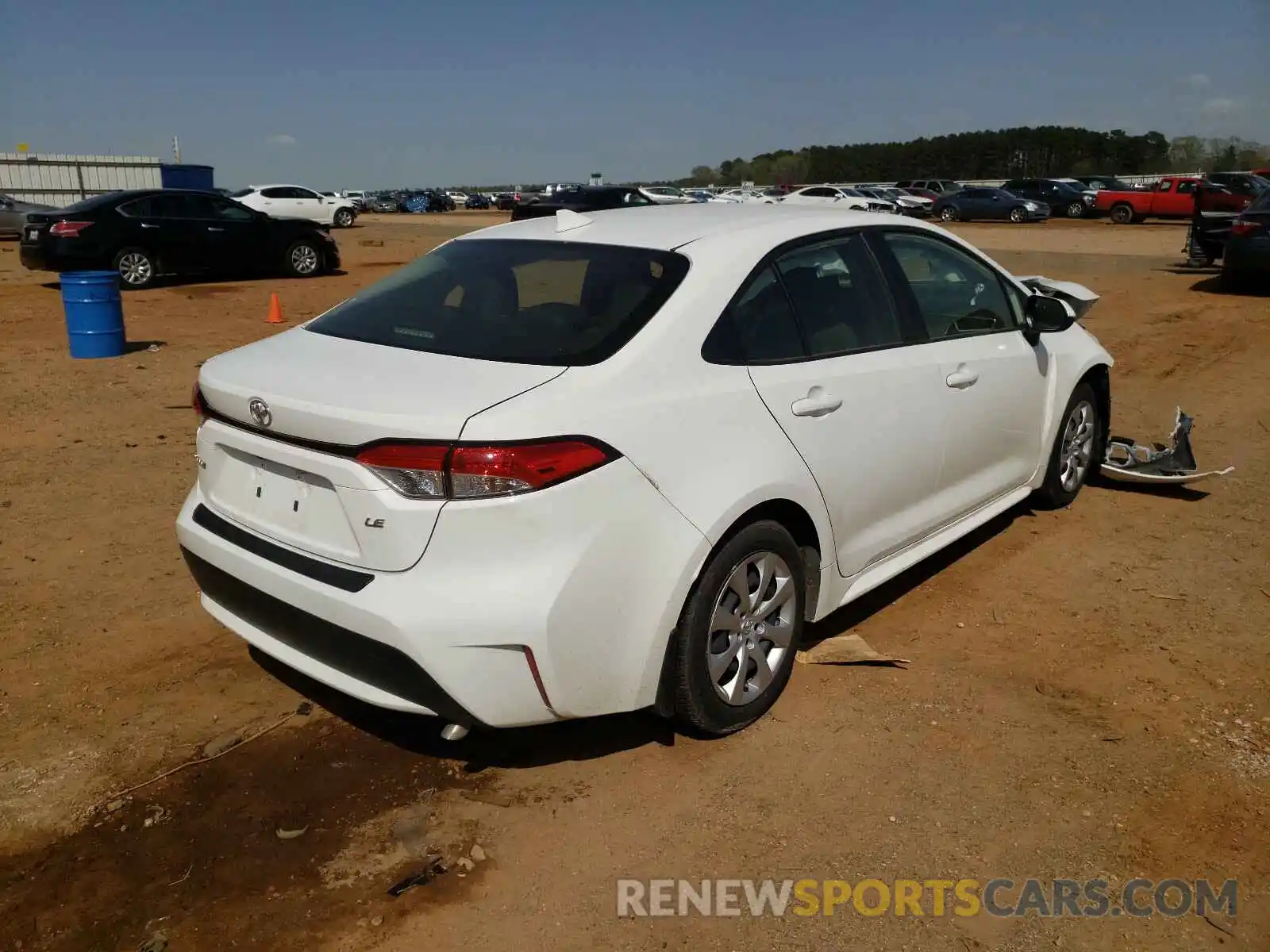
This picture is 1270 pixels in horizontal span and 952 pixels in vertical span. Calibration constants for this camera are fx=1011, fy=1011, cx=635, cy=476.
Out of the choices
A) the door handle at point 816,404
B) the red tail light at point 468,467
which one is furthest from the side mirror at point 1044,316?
the red tail light at point 468,467

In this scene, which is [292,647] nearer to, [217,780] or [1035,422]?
[217,780]

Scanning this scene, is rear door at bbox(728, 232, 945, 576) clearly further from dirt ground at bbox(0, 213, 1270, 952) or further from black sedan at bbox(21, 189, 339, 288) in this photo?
black sedan at bbox(21, 189, 339, 288)

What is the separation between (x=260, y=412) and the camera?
2.96 m

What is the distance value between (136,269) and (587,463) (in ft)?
48.3

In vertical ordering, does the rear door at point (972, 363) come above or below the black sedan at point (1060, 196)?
below

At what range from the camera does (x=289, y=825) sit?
296cm

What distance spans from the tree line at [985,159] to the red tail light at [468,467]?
7981 cm

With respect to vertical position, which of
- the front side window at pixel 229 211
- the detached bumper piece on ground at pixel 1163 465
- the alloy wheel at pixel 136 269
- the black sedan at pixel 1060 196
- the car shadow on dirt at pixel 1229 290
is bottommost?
the detached bumper piece on ground at pixel 1163 465

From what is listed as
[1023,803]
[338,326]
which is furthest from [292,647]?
[1023,803]

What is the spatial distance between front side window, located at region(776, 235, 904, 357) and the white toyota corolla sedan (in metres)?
0.01

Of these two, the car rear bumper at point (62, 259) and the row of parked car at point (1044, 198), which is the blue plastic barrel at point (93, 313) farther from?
the row of parked car at point (1044, 198)

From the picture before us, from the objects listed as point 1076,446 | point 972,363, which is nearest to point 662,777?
point 972,363

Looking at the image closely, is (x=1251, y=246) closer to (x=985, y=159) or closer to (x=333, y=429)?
(x=333, y=429)

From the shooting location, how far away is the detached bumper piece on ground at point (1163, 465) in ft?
19.2
